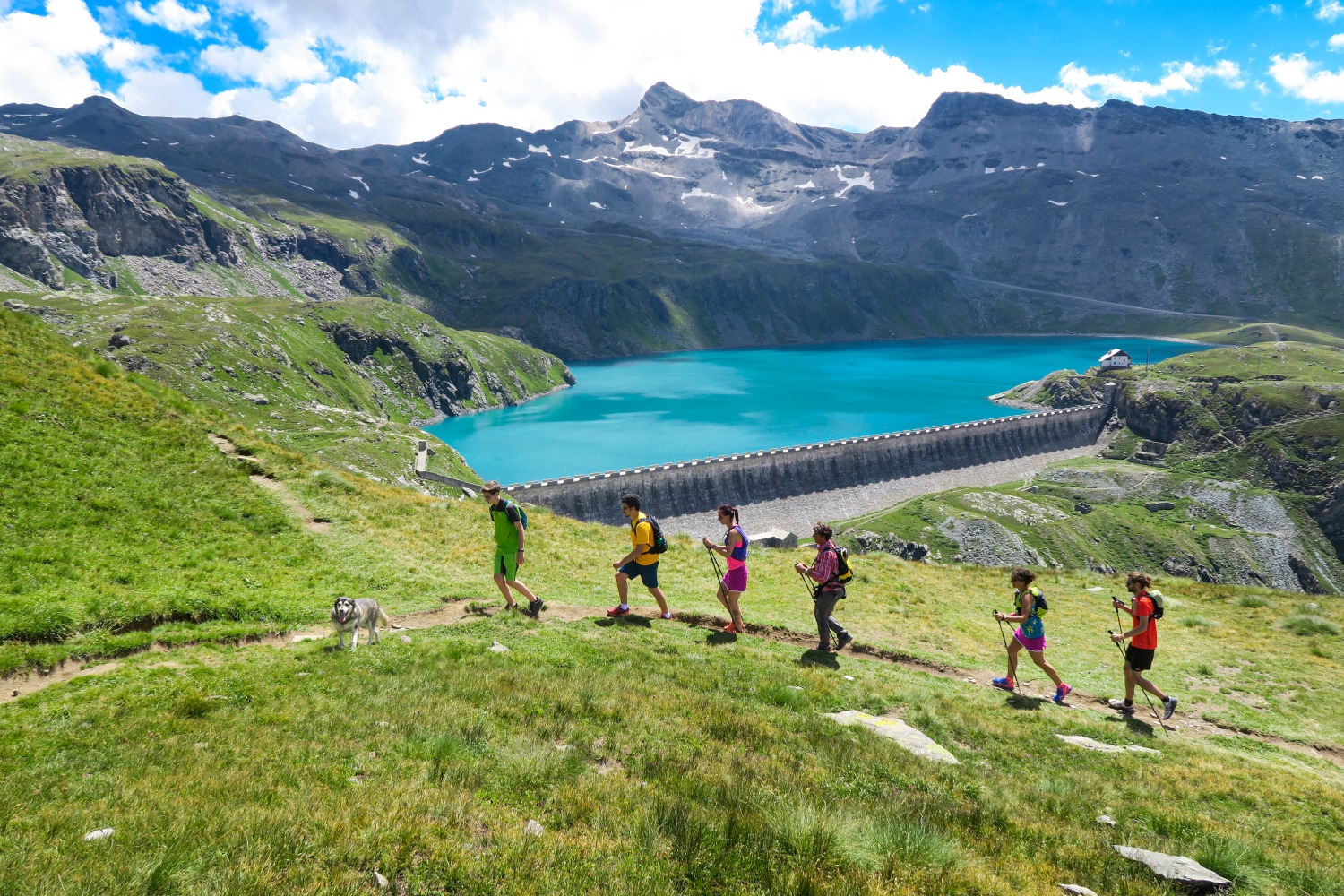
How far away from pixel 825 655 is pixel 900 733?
5.38 meters

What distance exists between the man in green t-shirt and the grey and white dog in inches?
131

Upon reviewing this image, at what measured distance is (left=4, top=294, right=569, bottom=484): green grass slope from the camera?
91250 mm

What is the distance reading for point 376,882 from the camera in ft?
20.4

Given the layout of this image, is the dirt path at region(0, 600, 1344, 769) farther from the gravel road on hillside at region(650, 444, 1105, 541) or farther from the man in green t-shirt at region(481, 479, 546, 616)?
the gravel road on hillside at region(650, 444, 1105, 541)

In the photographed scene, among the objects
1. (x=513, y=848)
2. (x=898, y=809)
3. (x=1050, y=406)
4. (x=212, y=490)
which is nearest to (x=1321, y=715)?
(x=898, y=809)

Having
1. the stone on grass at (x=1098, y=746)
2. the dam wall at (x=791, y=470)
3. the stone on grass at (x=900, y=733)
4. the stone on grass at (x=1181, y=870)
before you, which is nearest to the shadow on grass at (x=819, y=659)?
the stone on grass at (x=900, y=733)

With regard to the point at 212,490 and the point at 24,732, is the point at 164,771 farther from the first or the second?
the point at 212,490

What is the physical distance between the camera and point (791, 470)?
100 meters

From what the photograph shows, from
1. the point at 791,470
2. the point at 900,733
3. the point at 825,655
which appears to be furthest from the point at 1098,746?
the point at 791,470

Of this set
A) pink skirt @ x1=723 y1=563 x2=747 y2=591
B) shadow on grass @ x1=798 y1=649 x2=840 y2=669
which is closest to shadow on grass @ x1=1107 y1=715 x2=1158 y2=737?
shadow on grass @ x1=798 y1=649 x2=840 y2=669

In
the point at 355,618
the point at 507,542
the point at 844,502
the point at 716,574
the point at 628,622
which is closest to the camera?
the point at 355,618

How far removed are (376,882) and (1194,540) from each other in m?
118

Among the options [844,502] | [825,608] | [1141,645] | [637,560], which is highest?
[637,560]

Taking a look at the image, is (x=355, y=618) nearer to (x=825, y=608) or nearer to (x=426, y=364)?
(x=825, y=608)
